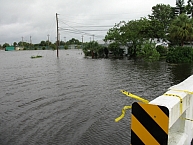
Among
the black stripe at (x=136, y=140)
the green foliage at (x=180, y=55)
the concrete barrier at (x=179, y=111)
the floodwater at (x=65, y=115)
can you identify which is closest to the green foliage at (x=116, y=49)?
the green foliage at (x=180, y=55)

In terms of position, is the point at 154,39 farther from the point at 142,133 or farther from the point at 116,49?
the point at 142,133

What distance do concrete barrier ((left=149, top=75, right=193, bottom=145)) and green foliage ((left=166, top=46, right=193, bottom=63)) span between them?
26.4 m

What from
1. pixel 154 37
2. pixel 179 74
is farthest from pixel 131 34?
pixel 179 74

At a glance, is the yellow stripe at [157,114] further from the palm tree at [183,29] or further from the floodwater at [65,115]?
the palm tree at [183,29]

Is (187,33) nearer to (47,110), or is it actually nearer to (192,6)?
(192,6)


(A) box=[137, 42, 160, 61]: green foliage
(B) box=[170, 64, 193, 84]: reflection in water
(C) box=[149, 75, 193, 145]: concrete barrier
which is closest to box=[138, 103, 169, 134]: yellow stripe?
(C) box=[149, 75, 193, 145]: concrete barrier

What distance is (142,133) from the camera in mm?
2418

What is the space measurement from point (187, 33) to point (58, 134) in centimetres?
3291

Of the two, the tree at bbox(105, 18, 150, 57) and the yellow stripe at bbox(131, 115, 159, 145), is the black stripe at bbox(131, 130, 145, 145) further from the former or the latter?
the tree at bbox(105, 18, 150, 57)

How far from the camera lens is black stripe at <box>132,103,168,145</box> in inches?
91.6

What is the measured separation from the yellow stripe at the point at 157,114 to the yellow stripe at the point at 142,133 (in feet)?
0.57

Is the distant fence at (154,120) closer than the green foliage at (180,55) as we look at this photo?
Yes

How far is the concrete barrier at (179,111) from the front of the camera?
2512 millimetres

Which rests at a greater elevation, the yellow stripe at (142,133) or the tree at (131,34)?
the tree at (131,34)
